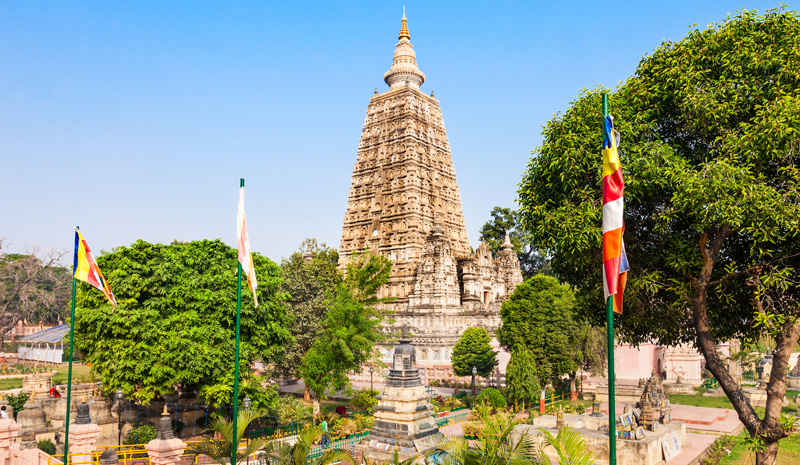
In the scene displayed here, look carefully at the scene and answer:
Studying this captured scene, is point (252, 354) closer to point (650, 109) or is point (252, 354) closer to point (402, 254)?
point (650, 109)

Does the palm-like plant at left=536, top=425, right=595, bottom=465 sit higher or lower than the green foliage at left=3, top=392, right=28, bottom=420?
higher

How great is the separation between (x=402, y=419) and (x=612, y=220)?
13.1 meters

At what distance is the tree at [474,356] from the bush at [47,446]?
25690 millimetres

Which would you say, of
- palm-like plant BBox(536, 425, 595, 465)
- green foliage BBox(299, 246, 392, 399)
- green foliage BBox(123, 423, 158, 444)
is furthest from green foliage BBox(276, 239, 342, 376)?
palm-like plant BBox(536, 425, 595, 465)

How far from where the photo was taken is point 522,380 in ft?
105

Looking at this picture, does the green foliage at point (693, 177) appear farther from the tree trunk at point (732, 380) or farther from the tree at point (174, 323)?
the tree at point (174, 323)

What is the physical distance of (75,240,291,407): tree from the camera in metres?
23.8

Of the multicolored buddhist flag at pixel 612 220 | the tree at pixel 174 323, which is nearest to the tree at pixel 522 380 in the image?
the tree at pixel 174 323

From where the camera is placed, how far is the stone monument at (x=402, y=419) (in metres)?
19.2

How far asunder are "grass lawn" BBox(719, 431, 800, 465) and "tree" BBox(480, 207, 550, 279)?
59.0 meters

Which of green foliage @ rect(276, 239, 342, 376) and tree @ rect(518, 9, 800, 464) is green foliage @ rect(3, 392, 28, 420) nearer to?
green foliage @ rect(276, 239, 342, 376)

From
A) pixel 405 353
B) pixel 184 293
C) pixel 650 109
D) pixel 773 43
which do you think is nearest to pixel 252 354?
pixel 184 293

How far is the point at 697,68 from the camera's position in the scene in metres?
14.8

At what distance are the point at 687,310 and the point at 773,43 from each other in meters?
7.75
